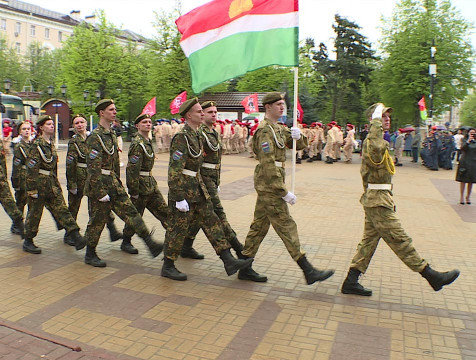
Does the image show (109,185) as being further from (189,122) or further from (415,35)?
(415,35)

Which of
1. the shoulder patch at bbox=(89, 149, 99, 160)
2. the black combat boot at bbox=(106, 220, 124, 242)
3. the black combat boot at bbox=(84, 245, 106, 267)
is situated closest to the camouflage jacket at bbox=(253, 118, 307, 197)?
the shoulder patch at bbox=(89, 149, 99, 160)

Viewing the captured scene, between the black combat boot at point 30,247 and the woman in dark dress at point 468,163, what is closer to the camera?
the black combat boot at point 30,247

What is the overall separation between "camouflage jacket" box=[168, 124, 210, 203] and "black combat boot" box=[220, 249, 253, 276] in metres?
0.70

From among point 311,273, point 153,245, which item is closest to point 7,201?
point 153,245

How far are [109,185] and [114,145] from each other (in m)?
0.57

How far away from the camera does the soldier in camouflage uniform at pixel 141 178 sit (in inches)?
257

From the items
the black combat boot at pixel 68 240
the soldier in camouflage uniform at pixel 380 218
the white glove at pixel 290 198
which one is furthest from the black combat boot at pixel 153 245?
the soldier in camouflage uniform at pixel 380 218

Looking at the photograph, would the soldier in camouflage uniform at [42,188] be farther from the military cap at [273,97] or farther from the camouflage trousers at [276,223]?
the military cap at [273,97]

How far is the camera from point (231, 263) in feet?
17.6

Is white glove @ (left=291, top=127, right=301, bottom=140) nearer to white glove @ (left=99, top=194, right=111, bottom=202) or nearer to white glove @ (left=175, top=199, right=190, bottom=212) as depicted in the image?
white glove @ (left=175, top=199, right=190, bottom=212)

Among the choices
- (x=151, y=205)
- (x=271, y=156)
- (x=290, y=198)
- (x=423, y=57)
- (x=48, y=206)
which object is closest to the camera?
(x=290, y=198)

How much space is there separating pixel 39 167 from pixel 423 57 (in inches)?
1232

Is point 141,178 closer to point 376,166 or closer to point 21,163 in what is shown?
point 21,163

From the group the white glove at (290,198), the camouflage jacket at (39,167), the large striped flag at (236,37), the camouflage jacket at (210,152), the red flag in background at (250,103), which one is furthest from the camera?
the red flag in background at (250,103)
